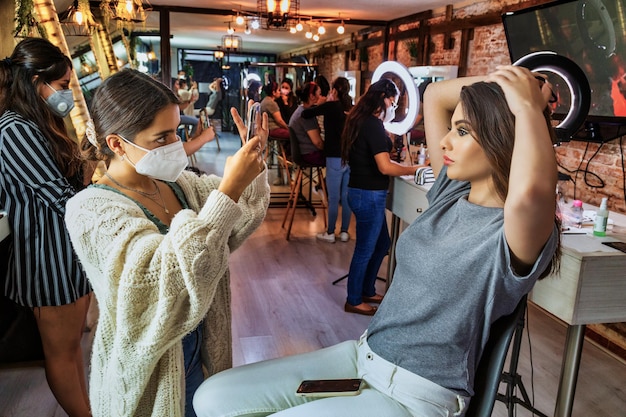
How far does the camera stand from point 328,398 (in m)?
1.22

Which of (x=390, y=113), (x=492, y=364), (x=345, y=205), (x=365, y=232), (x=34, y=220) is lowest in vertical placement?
(x=345, y=205)

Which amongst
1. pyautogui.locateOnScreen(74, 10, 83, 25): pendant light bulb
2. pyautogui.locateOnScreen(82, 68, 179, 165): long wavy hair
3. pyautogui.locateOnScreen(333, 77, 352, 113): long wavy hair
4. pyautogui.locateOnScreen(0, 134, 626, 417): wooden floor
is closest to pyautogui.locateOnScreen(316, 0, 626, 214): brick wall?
pyautogui.locateOnScreen(0, 134, 626, 417): wooden floor

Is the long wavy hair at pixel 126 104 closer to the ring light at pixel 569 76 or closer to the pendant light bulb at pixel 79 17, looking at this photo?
the ring light at pixel 569 76

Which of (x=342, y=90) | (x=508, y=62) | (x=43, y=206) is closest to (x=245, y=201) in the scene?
(x=43, y=206)

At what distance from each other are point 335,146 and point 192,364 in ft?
11.0

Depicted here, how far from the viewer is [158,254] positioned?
3.43 ft

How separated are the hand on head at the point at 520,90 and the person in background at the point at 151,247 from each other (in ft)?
1.91

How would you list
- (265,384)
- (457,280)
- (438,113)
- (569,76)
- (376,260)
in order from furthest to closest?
(376,260) < (569,76) < (438,113) < (265,384) < (457,280)

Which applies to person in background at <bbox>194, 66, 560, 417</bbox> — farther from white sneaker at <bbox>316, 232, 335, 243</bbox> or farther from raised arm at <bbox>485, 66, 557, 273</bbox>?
white sneaker at <bbox>316, 232, 335, 243</bbox>

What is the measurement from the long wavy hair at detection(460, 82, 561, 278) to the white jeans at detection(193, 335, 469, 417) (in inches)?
19.8

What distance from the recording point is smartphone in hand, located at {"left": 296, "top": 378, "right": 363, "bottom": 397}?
123cm

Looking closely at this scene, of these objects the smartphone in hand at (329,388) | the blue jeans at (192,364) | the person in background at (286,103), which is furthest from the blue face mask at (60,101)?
the person in background at (286,103)

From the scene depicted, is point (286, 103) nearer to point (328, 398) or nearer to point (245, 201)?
point (245, 201)

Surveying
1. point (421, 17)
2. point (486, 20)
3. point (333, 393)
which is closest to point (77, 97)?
point (333, 393)
